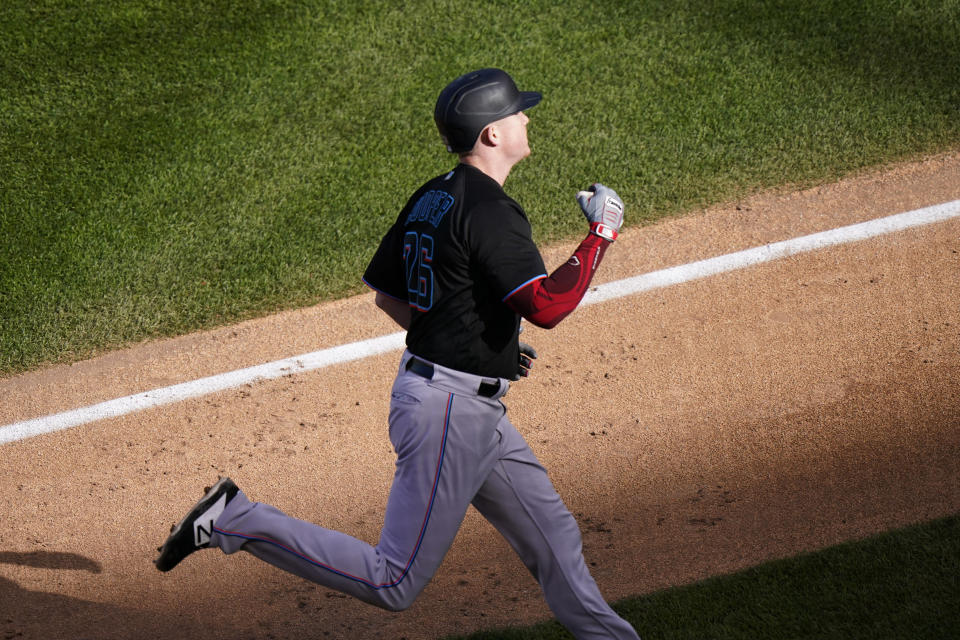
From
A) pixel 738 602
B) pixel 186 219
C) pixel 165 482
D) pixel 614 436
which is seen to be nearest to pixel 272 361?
pixel 165 482

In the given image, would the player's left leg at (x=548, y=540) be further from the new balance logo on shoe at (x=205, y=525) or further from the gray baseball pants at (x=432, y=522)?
the new balance logo on shoe at (x=205, y=525)

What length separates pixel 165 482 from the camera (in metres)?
5.00

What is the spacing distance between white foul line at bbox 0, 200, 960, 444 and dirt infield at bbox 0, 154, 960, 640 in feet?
0.23

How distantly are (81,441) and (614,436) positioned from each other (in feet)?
9.45

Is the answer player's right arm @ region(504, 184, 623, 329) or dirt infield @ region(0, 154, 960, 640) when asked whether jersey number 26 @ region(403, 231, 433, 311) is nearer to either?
player's right arm @ region(504, 184, 623, 329)

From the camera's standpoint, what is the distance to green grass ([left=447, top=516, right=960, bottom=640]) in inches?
147

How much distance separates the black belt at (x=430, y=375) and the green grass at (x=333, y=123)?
2.73 metres

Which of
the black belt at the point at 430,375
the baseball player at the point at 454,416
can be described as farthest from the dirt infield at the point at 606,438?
the black belt at the point at 430,375

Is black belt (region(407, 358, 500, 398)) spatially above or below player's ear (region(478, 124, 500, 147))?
below

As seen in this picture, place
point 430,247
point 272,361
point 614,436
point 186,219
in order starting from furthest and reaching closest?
point 186,219 < point 272,361 < point 614,436 < point 430,247

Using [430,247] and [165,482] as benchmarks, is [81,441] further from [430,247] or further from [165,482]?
[430,247]

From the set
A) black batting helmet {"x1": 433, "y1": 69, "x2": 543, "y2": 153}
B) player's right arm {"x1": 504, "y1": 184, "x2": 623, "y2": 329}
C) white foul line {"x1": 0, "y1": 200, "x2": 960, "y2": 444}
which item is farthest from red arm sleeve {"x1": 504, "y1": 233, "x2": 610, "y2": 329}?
white foul line {"x1": 0, "y1": 200, "x2": 960, "y2": 444}

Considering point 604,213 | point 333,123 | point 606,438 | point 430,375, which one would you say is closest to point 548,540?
point 430,375

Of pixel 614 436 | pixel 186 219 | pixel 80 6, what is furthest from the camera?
pixel 80 6
